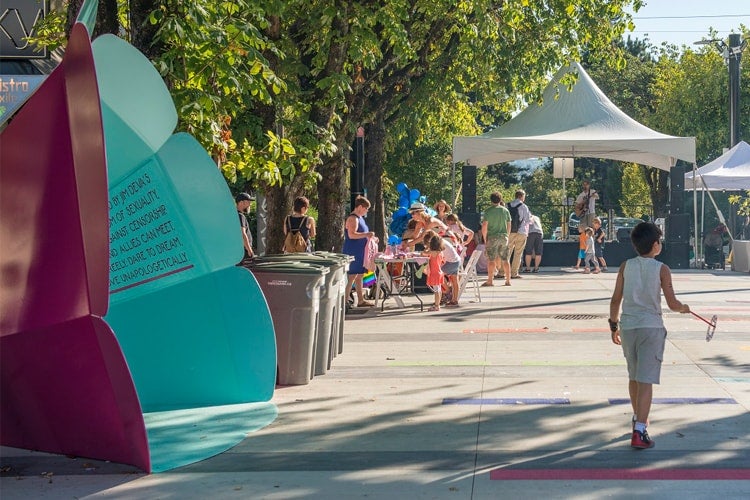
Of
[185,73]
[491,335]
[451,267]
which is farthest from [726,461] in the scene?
[451,267]

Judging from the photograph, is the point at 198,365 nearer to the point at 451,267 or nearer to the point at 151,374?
the point at 151,374

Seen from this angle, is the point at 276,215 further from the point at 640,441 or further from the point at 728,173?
the point at 728,173

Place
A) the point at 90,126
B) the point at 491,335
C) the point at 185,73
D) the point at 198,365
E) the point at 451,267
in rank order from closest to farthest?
the point at 90,126, the point at 198,365, the point at 185,73, the point at 491,335, the point at 451,267

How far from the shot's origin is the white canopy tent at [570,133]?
25562 mm

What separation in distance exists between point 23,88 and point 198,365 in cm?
680

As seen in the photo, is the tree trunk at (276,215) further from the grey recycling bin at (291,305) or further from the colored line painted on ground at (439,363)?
the grey recycling bin at (291,305)

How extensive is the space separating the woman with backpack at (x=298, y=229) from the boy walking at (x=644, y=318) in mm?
7887

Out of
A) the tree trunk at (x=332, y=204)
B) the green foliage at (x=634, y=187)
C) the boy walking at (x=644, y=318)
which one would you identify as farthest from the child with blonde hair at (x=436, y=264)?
the green foliage at (x=634, y=187)

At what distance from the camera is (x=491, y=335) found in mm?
14289

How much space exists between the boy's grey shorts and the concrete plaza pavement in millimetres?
474

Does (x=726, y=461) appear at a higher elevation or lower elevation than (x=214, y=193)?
A: lower

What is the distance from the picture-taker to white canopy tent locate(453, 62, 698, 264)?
2556 cm

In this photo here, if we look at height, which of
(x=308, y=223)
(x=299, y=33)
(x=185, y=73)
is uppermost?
(x=299, y=33)

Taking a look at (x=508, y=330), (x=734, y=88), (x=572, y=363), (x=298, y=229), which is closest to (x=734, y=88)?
(x=734, y=88)
